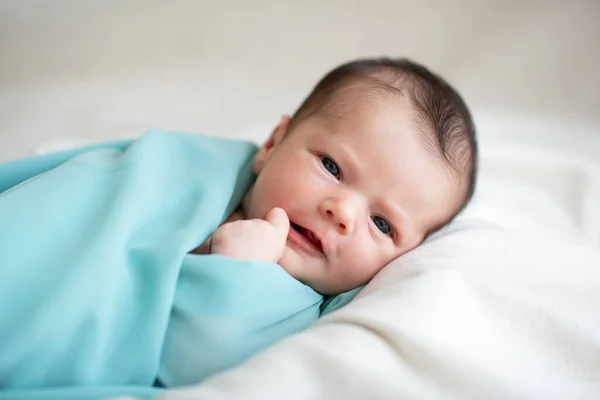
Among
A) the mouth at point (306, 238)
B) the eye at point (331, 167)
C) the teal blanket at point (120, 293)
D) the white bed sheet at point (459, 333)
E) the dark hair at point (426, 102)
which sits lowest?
the teal blanket at point (120, 293)

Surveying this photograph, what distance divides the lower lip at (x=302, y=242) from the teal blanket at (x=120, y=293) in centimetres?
6

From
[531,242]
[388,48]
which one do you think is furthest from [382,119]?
[388,48]

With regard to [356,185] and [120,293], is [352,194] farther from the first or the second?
[120,293]

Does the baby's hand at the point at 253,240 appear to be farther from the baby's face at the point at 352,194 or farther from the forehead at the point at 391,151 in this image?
the forehead at the point at 391,151

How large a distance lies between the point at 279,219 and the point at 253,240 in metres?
0.05

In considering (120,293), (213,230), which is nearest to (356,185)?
(213,230)

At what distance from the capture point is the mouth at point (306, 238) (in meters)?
0.89

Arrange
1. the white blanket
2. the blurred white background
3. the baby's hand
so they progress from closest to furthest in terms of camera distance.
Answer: the white blanket
the baby's hand
the blurred white background

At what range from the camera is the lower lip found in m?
→ 0.89

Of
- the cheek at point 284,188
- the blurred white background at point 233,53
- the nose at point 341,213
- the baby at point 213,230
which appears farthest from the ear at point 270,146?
the blurred white background at point 233,53

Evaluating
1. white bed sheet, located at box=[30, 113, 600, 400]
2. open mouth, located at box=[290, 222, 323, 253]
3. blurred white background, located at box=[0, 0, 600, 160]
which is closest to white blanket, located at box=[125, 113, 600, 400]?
white bed sheet, located at box=[30, 113, 600, 400]

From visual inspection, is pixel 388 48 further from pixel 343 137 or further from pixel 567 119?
pixel 343 137

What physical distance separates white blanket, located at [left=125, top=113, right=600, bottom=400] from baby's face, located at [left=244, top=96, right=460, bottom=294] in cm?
6

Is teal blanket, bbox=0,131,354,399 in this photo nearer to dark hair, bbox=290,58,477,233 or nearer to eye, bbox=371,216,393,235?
eye, bbox=371,216,393,235
